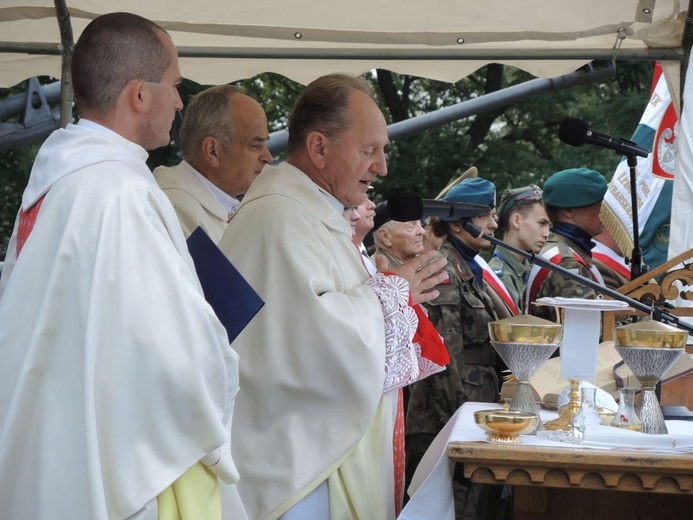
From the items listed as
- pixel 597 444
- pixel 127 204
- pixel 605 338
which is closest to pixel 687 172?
pixel 605 338

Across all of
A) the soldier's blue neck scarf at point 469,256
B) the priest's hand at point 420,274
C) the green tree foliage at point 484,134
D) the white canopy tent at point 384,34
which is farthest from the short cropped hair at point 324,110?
the green tree foliage at point 484,134

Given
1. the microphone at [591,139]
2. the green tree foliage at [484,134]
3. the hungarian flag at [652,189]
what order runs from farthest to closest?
the green tree foliage at [484,134] → the hungarian flag at [652,189] → the microphone at [591,139]

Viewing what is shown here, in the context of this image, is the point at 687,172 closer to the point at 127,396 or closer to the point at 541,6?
the point at 541,6

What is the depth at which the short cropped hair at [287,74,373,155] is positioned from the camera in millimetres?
3719

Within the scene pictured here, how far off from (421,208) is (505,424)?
77 cm

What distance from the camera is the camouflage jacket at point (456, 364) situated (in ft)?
17.4

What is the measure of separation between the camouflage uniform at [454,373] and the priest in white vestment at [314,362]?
1.68 meters

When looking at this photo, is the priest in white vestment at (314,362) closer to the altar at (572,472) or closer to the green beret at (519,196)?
the altar at (572,472)

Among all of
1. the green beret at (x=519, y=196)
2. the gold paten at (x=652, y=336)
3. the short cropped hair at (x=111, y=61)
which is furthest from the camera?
the green beret at (x=519, y=196)

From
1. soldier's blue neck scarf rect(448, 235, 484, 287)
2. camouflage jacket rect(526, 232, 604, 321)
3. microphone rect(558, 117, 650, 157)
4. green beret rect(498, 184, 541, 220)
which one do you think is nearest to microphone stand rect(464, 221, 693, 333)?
microphone rect(558, 117, 650, 157)

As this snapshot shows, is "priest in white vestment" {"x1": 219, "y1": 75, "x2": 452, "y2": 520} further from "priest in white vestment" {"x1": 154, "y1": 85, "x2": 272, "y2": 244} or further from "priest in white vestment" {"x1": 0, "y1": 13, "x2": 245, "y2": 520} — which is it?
"priest in white vestment" {"x1": 154, "y1": 85, "x2": 272, "y2": 244}

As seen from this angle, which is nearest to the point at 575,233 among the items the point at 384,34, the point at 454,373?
the point at 454,373

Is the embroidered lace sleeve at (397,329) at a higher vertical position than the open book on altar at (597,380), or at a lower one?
higher

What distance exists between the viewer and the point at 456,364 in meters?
5.30
